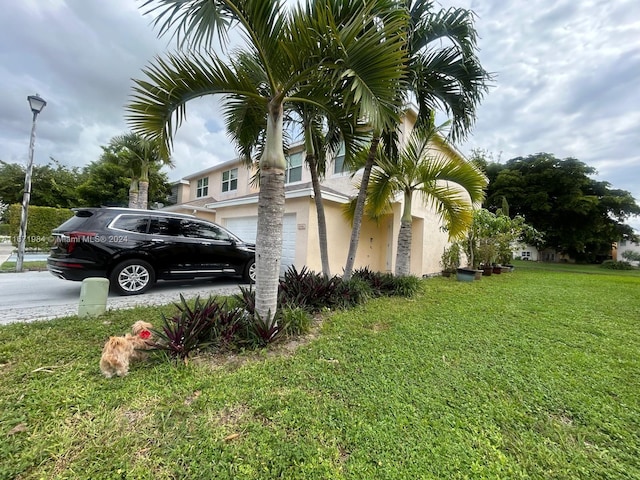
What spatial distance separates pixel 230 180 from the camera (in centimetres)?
1540

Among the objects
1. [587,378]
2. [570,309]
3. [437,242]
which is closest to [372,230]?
[437,242]

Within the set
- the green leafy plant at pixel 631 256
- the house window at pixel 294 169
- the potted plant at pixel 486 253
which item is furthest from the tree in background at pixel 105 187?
the green leafy plant at pixel 631 256

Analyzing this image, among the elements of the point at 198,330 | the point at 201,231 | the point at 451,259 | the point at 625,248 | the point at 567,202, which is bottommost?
the point at 198,330

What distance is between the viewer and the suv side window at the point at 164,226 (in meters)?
5.92

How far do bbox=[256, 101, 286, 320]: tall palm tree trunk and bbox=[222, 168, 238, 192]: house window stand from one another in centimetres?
1254

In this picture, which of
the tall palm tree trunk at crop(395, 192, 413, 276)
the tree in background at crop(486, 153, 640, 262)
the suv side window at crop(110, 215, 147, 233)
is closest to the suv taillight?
the suv side window at crop(110, 215, 147, 233)

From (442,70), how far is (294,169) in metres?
7.38

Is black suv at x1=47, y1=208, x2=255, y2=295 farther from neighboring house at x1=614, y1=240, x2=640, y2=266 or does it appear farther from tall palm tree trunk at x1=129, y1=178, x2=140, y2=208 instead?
neighboring house at x1=614, y1=240, x2=640, y2=266

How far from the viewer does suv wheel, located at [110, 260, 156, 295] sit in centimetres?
541

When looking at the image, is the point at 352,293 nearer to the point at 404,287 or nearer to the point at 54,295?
the point at 404,287

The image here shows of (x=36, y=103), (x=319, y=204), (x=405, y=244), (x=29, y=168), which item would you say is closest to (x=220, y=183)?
(x=29, y=168)

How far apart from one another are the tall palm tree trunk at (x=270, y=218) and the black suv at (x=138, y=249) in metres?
3.80

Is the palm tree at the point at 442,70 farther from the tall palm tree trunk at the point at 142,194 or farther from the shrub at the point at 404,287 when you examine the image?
the tall palm tree trunk at the point at 142,194

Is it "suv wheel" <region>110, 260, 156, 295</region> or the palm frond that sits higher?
the palm frond
